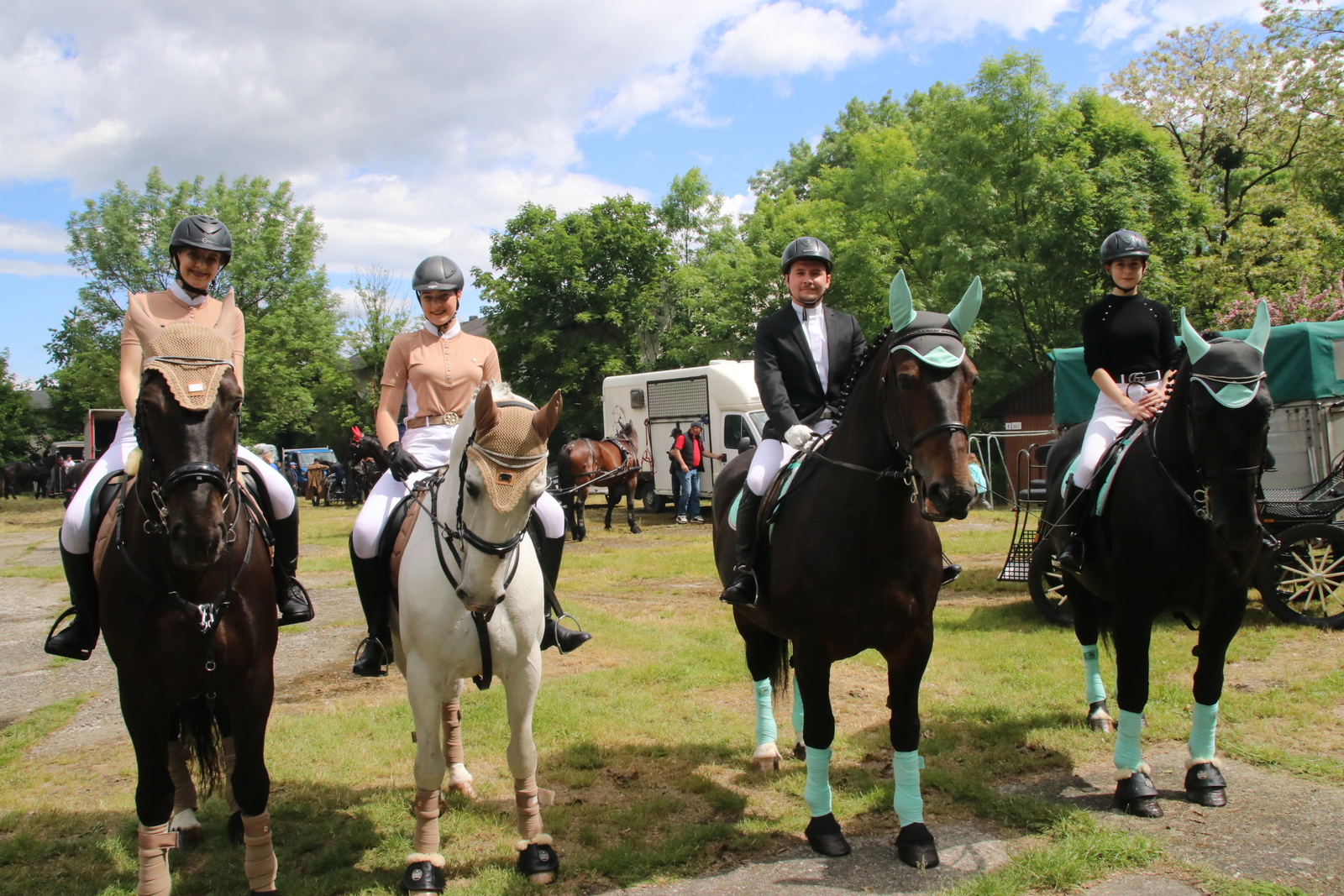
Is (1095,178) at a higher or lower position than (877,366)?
higher

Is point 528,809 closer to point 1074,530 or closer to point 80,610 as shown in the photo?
point 80,610

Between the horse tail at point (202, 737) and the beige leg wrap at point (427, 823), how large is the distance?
1.13 m

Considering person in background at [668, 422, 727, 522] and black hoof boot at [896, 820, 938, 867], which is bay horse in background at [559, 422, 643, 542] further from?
black hoof boot at [896, 820, 938, 867]

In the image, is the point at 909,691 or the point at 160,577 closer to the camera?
the point at 160,577

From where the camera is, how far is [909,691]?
4.09 meters

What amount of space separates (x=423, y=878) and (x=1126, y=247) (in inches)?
214

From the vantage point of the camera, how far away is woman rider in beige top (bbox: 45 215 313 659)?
12.9 feet

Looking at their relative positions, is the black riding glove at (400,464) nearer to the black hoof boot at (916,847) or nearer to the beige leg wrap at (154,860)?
the beige leg wrap at (154,860)

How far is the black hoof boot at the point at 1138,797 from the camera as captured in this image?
436cm

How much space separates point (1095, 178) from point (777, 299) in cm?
1225

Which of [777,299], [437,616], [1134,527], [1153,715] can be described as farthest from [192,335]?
[777,299]

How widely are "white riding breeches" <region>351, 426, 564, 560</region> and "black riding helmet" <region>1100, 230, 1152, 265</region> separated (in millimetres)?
3929

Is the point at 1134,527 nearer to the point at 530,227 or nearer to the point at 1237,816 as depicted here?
the point at 1237,816

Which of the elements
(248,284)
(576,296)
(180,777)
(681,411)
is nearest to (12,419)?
(248,284)
